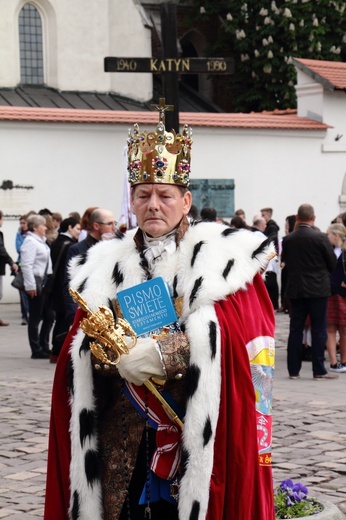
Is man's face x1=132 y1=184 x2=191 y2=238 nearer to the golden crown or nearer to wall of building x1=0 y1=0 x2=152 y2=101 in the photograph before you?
the golden crown

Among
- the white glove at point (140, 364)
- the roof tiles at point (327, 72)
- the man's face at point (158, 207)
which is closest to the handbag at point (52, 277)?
the man's face at point (158, 207)

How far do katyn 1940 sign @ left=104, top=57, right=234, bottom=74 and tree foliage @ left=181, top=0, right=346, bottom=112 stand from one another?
10.8 metres

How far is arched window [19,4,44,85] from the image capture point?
89.4ft

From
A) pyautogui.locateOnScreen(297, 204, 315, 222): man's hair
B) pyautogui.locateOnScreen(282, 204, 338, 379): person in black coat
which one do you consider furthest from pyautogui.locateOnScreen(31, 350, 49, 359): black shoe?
pyautogui.locateOnScreen(297, 204, 315, 222): man's hair

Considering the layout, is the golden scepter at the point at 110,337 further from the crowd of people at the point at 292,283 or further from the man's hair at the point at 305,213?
the man's hair at the point at 305,213

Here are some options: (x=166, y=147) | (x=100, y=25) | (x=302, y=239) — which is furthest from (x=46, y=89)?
(x=166, y=147)

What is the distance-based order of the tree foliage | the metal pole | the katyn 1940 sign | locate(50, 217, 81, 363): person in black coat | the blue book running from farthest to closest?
the tree foliage < the metal pole < the katyn 1940 sign < locate(50, 217, 81, 363): person in black coat < the blue book

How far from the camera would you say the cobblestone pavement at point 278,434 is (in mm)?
7105

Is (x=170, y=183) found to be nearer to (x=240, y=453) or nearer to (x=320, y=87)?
(x=240, y=453)

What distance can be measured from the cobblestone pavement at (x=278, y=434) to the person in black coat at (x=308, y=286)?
259 millimetres

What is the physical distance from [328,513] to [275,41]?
2522 cm

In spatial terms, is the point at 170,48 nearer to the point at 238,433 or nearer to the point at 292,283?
the point at 292,283

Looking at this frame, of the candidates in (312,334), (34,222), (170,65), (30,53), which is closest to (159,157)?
(312,334)

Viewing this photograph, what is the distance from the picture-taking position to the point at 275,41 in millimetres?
30234
